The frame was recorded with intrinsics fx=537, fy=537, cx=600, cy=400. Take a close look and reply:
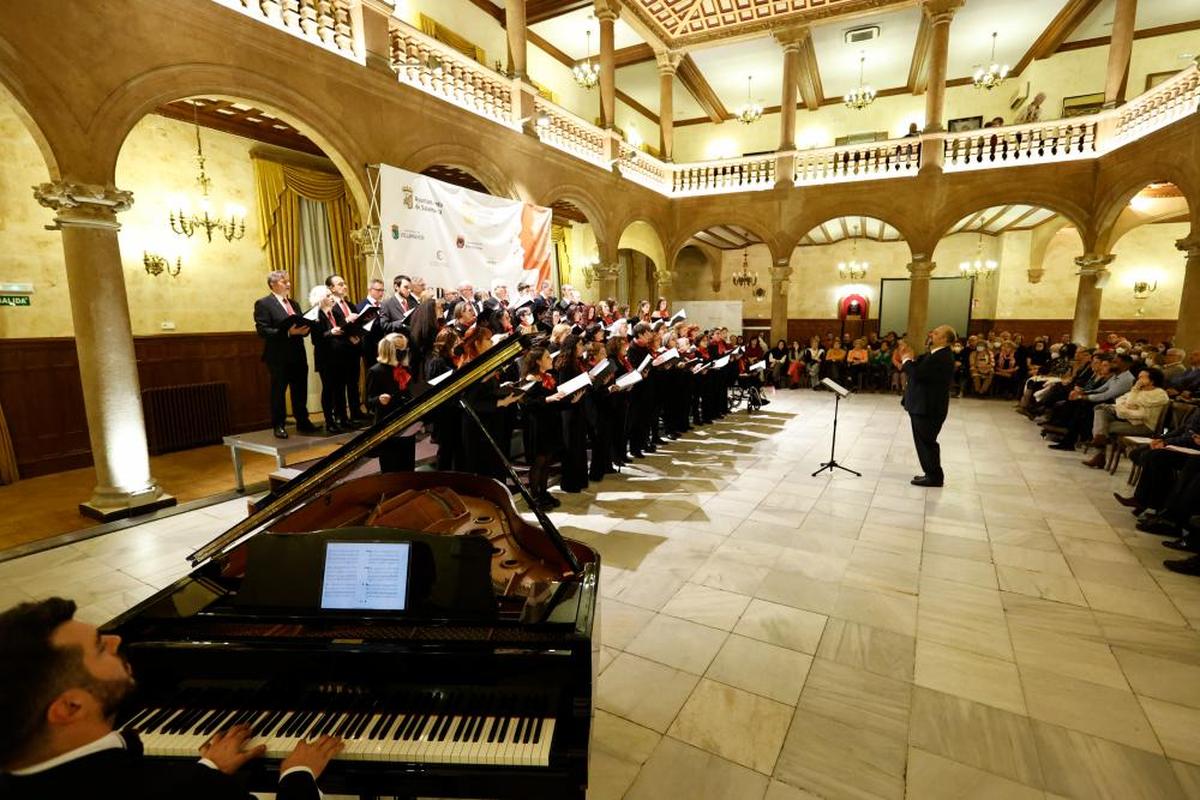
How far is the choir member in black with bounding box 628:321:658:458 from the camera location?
6738 millimetres

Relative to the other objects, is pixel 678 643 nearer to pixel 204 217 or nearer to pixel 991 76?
pixel 204 217

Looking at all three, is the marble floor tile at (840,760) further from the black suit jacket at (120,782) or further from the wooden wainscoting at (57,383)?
the wooden wainscoting at (57,383)

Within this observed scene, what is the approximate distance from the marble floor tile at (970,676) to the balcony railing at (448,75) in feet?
27.1

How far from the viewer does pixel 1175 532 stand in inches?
171

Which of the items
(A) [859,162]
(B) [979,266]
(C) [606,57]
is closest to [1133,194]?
(A) [859,162]

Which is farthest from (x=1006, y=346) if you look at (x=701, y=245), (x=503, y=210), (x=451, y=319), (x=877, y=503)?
(x=451, y=319)

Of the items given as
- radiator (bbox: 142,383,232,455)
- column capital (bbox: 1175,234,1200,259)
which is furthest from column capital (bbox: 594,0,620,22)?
column capital (bbox: 1175,234,1200,259)

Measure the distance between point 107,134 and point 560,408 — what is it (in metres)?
4.43

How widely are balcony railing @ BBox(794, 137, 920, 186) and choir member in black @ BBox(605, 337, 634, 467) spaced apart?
9.39 m

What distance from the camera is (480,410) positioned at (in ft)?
15.6

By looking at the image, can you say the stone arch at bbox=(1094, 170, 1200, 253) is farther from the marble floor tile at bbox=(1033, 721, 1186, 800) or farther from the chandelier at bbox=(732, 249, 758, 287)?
the marble floor tile at bbox=(1033, 721, 1186, 800)

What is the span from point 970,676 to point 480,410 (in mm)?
3794

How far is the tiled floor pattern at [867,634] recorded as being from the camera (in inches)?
83.8

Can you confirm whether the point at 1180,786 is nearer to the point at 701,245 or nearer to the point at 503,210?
the point at 503,210
